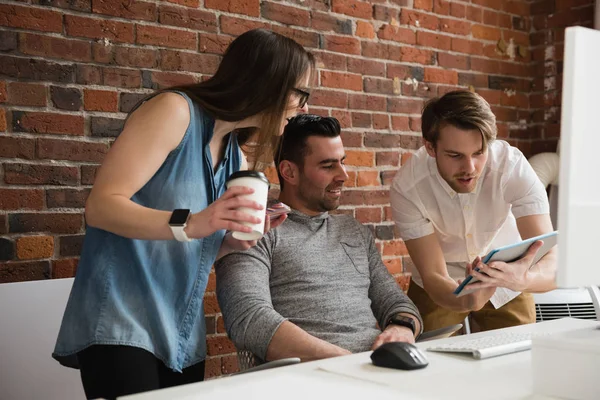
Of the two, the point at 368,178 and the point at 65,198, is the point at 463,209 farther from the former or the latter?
the point at 65,198

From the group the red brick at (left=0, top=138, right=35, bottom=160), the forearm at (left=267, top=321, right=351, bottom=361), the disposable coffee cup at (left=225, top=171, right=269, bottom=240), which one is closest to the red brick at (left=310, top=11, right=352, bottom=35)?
the red brick at (left=0, top=138, right=35, bottom=160)

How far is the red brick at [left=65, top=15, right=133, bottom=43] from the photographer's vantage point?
2.29 m

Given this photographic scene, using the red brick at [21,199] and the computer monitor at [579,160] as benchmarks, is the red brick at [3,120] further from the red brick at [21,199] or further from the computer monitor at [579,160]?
the computer monitor at [579,160]

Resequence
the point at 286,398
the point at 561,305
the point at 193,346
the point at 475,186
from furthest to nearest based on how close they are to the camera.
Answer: the point at 561,305
the point at 475,186
the point at 193,346
the point at 286,398

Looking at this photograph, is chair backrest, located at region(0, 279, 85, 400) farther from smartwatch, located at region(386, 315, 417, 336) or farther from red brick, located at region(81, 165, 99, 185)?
smartwatch, located at region(386, 315, 417, 336)

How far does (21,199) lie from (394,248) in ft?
5.61

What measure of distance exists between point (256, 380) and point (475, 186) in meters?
1.61

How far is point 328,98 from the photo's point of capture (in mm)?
2980

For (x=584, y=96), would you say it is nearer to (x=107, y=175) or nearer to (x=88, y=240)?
(x=107, y=175)

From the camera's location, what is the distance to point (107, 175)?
151 centimetres

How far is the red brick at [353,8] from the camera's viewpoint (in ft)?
9.95

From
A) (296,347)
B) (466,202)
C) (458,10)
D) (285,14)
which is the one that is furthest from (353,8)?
(296,347)

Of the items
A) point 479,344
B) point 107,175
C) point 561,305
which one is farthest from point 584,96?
point 561,305

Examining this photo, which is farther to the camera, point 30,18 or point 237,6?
point 237,6
